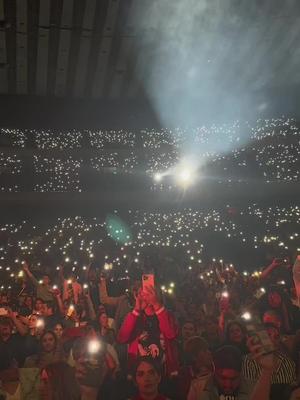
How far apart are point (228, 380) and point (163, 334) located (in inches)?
A: 42.7

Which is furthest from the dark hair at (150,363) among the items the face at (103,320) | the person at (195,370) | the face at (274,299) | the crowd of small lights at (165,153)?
the face at (274,299)

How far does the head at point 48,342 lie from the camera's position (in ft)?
15.9

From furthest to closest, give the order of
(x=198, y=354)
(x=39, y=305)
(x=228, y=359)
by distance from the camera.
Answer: (x=39, y=305), (x=198, y=354), (x=228, y=359)

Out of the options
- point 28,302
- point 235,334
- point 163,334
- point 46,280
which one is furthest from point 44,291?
point 235,334

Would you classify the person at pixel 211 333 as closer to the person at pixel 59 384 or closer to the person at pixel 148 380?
the person at pixel 148 380

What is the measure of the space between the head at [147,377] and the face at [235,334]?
1.58 metres

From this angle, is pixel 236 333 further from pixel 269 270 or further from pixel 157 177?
pixel 269 270

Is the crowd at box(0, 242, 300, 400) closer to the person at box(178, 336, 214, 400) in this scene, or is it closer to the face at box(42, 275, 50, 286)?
the person at box(178, 336, 214, 400)

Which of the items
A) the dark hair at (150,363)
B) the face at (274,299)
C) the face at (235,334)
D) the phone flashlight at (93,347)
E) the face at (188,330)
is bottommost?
the dark hair at (150,363)

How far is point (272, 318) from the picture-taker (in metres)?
5.50

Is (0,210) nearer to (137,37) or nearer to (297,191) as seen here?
(137,37)

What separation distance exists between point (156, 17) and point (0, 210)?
8.85ft

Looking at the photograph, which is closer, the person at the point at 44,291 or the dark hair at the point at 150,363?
the dark hair at the point at 150,363

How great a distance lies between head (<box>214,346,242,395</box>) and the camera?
348cm
